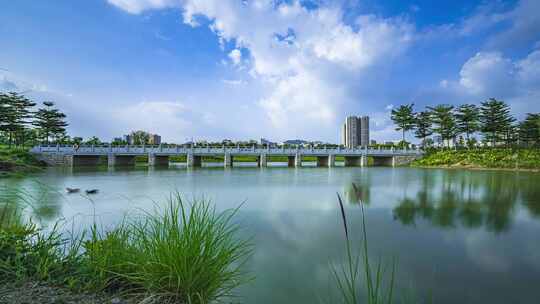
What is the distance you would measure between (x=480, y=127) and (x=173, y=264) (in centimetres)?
4315

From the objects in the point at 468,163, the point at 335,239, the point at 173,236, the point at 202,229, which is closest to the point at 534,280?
the point at 335,239

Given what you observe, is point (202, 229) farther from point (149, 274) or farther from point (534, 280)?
point (534, 280)

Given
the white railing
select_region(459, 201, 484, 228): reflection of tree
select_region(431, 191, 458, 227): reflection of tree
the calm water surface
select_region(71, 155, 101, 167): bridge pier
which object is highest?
the white railing

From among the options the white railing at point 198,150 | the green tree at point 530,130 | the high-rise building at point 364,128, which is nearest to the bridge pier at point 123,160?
the white railing at point 198,150

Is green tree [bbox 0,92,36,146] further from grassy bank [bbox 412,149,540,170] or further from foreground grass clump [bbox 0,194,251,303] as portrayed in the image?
grassy bank [bbox 412,149,540,170]

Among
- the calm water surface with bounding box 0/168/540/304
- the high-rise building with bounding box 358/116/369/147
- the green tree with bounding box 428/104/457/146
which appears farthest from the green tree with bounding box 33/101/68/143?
the high-rise building with bounding box 358/116/369/147

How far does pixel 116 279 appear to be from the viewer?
2.15 meters

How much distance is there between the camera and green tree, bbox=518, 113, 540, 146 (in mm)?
31759

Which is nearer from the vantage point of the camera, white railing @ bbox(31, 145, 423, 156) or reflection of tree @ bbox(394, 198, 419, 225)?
reflection of tree @ bbox(394, 198, 419, 225)

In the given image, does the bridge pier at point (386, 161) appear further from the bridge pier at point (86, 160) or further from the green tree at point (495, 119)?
the bridge pier at point (86, 160)

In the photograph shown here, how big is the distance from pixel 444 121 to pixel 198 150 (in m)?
33.6

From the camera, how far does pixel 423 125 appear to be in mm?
39125

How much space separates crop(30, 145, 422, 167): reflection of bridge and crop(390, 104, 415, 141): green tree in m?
4.76

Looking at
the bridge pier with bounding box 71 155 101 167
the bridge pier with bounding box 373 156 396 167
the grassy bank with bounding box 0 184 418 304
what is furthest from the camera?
the bridge pier with bounding box 373 156 396 167
